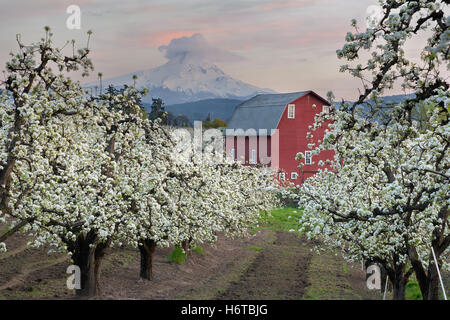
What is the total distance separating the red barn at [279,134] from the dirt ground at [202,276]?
28.3 meters

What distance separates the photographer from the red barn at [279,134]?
58.3 metres

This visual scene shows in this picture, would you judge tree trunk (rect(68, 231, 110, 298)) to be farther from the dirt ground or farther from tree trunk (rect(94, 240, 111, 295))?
the dirt ground

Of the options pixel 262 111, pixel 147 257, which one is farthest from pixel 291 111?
pixel 147 257

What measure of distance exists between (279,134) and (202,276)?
125 feet

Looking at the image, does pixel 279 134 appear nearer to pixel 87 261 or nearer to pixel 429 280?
pixel 87 261

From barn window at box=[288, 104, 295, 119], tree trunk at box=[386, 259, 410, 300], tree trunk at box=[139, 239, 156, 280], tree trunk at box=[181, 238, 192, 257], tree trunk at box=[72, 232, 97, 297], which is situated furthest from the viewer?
barn window at box=[288, 104, 295, 119]

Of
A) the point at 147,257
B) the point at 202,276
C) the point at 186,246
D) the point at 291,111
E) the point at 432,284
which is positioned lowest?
the point at 202,276

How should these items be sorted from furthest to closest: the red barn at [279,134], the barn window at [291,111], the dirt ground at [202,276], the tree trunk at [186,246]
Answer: the barn window at [291,111]
the red barn at [279,134]
the tree trunk at [186,246]
the dirt ground at [202,276]

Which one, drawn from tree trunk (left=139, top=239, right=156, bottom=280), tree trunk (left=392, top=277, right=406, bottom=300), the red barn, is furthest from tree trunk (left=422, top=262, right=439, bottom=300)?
the red barn

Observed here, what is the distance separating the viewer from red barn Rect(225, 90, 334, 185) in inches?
2295

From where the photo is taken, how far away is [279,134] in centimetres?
5953

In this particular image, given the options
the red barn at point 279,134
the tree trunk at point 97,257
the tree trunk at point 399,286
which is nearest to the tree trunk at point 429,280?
the tree trunk at point 399,286

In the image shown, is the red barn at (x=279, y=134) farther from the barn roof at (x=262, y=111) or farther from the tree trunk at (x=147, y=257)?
the tree trunk at (x=147, y=257)
